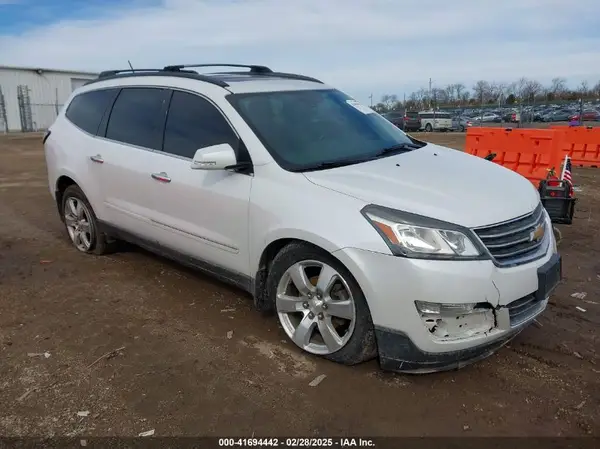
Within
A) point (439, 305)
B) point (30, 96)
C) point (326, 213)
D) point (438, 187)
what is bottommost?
point (439, 305)

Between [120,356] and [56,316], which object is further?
[56,316]

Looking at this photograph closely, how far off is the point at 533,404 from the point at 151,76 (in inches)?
154

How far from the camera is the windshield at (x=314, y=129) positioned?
370 centimetres

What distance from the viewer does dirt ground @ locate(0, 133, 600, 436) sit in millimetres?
2840

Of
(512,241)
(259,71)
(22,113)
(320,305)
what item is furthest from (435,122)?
(320,305)

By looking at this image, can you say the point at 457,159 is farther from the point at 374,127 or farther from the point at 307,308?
the point at 307,308

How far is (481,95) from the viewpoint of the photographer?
234 ft

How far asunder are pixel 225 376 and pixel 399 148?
2.18 m

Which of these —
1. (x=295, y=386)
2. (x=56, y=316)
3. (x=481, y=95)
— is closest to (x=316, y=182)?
(x=295, y=386)

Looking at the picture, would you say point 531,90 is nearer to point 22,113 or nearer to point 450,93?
point 450,93

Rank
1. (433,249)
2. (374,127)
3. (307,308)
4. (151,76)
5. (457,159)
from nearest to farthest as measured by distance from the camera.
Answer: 1. (433,249)
2. (307,308)
3. (457,159)
4. (374,127)
5. (151,76)

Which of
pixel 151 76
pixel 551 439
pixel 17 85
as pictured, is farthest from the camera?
pixel 17 85

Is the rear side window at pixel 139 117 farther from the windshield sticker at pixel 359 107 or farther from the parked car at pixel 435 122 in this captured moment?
the parked car at pixel 435 122

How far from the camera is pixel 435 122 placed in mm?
40625
